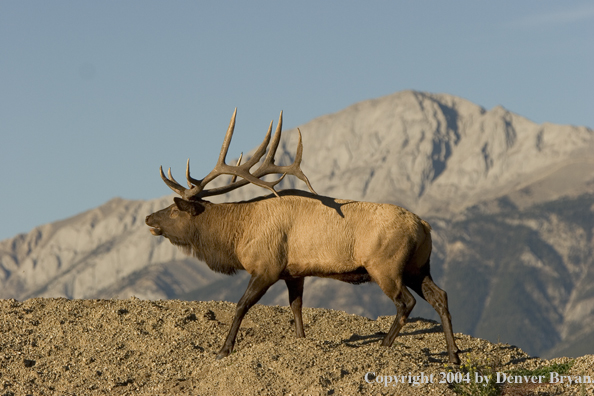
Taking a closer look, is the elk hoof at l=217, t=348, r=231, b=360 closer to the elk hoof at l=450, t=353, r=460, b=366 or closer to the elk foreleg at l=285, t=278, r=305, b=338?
the elk foreleg at l=285, t=278, r=305, b=338

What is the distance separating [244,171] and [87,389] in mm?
4792

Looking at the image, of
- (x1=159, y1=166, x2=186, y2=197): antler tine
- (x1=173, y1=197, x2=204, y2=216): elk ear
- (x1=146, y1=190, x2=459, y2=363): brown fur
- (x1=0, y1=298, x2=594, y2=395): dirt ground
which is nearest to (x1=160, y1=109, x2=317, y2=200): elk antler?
(x1=159, y1=166, x2=186, y2=197): antler tine

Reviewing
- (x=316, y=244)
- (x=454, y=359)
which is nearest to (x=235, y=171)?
(x=316, y=244)

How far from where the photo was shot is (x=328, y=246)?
14.1m

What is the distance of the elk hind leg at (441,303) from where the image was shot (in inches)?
554

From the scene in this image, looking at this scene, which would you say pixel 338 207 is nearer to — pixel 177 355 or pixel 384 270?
pixel 384 270

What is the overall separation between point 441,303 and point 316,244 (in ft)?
7.74

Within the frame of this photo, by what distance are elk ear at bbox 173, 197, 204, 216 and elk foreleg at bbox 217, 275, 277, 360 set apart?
1939mm

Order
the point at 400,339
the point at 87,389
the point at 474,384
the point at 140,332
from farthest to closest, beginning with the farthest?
the point at 400,339 → the point at 140,332 → the point at 87,389 → the point at 474,384

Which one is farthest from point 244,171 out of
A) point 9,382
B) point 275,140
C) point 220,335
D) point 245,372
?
point 9,382

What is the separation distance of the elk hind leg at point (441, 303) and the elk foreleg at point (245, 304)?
2.60 meters

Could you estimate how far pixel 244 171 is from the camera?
1519 centimetres

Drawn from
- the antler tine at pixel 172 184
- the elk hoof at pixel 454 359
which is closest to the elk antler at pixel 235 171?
the antler tine at pixel 172 184

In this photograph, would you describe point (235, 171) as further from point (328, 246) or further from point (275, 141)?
point (328, 246)
